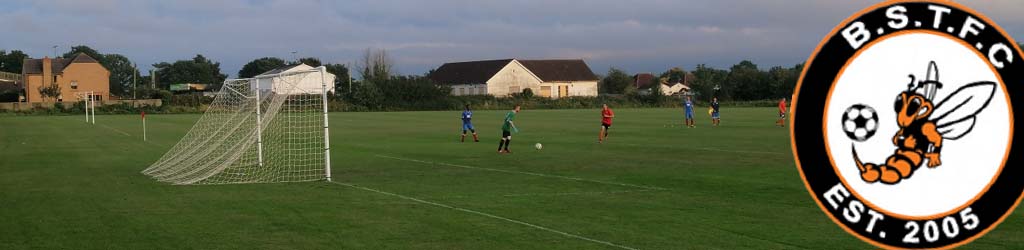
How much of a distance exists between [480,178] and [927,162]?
18.8 m

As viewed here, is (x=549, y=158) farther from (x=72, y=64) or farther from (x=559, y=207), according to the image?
(x=72, y=64)

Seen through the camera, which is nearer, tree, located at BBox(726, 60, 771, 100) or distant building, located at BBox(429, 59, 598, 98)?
tree, located at BBox(726, 60, 771, 100)

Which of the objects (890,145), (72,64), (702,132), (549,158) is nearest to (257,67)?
(72,64)

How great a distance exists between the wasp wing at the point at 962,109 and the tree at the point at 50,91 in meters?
115

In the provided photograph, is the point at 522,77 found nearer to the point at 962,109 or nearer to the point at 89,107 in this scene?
the point at 89,107

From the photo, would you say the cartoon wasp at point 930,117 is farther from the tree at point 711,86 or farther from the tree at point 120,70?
the tree at point 120,70

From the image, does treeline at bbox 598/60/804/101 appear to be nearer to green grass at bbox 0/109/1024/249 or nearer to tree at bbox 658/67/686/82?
tree at bbox 658/67/686/82

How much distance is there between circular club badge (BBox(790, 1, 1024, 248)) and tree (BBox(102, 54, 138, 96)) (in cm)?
17348

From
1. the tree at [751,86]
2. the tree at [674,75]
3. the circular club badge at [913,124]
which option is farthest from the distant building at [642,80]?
the circular club badge at [913,124]

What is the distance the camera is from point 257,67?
157 m

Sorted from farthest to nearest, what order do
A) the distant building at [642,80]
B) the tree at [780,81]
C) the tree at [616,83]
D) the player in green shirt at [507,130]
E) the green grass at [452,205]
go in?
the distant building at [642,80] → the tree at [616,83] → the tree at [780,81] → the player in green shirt at [507,130] → the green grass at [452,205]

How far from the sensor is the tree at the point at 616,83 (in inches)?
5817

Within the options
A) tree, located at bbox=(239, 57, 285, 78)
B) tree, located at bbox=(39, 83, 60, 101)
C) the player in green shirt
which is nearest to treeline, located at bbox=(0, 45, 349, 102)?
tree, located at bbox=(239, 57, 285, 78)

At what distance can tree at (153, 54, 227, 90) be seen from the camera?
508ft
